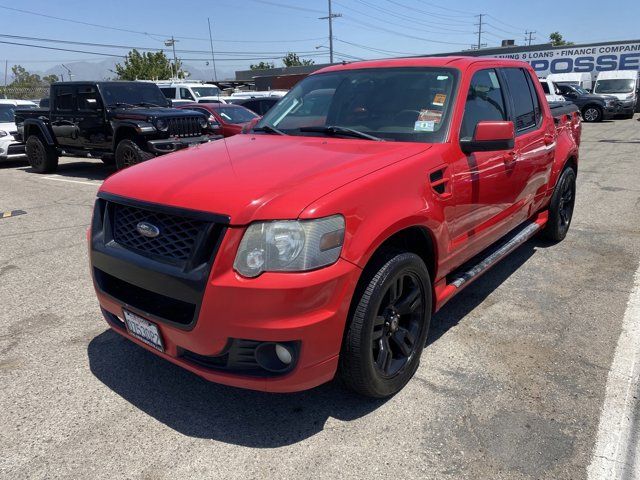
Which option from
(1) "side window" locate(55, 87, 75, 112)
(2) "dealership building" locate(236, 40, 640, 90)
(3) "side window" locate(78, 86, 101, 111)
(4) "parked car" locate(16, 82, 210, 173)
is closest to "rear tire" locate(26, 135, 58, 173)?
(4) "parked car" locate(16, 82, 210, 173)

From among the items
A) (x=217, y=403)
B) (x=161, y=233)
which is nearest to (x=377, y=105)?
(x=161, y=233)

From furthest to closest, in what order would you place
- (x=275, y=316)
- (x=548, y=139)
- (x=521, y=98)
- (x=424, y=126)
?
(x=548, y=139), (x=521, y=98), (x=424, y=126), (x=275, y=316)

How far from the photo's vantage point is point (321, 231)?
7.44 feet

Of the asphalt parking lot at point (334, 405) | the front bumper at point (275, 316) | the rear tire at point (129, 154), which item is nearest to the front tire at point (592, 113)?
the rear tire at point (129, 154)

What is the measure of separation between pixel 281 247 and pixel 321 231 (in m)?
0.19

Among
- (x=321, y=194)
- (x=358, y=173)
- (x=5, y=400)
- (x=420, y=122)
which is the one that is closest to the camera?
(x=321, y=194)

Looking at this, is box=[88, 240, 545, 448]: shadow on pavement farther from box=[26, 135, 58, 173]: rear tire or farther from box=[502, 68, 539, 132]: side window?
box=[26, 135, 58, 173]: rear tire

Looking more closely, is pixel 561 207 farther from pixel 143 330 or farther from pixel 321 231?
pixel 143 330

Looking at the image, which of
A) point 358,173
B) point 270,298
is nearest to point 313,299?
point 270,298

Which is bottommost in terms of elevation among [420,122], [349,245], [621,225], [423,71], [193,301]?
[621,225]

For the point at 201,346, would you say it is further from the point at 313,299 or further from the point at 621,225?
the point at 621,225

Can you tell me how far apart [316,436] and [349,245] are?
1.02 meters

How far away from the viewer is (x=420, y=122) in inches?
129

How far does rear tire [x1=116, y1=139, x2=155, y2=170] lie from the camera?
9.20 metres
